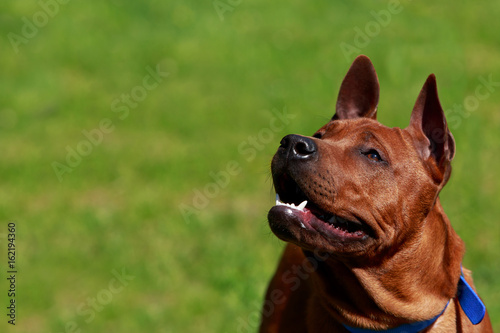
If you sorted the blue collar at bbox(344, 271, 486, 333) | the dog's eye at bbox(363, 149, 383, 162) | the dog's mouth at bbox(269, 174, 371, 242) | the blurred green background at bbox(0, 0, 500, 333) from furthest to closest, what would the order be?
the blurred green background at bbox(0, 0, 500, 333)
the dog's eye at bbox(363, 149, 383, 162)
the blue collar at bbox(344, 271, 486, 333)
the dog's mouth at bbox(269, 174, 371, 242)

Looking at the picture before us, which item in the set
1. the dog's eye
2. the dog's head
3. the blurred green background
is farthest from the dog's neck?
the blurred green background

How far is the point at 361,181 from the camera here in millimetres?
3803

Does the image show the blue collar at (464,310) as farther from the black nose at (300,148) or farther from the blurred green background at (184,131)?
the blurred green background at (184,131)

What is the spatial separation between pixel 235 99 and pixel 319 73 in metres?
1.47

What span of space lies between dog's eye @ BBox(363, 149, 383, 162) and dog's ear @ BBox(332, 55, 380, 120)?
2.16 ft

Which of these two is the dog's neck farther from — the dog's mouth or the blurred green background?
the blurred green background

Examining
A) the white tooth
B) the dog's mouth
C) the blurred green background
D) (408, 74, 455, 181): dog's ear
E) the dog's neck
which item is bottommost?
the blurred green background

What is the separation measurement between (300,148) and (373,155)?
525 millimetres

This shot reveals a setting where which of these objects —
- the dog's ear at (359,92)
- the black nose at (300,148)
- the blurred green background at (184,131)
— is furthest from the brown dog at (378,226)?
the blurred green background at (184,131)

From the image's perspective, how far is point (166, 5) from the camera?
11.9 metres

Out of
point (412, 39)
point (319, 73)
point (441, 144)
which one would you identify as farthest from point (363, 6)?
point (441, 144)

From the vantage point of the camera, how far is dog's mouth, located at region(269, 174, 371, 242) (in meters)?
3.60

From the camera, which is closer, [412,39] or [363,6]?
[412,39]

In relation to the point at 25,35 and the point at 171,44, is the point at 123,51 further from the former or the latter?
the point at 25,35
